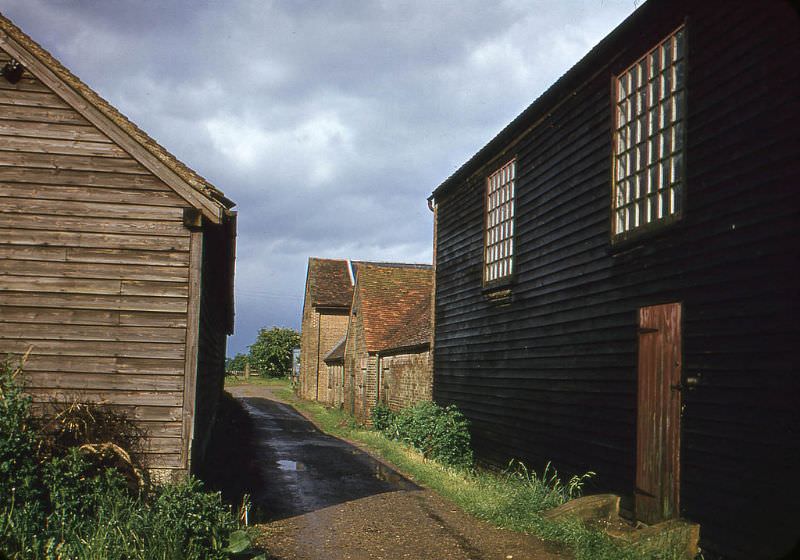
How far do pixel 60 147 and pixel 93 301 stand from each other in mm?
2022

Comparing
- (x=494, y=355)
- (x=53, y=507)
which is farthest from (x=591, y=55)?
(x=53, y=507)

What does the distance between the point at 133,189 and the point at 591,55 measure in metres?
6.50

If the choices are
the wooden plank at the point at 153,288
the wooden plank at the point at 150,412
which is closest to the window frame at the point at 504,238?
the wooden plank at the point at 153,288

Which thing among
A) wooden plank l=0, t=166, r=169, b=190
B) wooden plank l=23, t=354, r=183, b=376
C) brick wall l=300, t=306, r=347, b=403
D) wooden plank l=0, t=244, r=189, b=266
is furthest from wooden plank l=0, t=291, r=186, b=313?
brick wall l=300, t=306, r=347, b=403

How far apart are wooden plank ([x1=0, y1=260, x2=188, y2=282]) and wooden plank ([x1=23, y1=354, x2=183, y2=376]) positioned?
103 centimetres

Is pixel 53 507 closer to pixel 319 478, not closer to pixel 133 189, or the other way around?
pixel 133 189

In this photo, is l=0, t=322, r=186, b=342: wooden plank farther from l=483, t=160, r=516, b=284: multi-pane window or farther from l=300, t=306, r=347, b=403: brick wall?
l=300, t=306, r=347, b=403: brick wall

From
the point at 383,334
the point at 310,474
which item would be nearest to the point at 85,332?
the point at 310,474

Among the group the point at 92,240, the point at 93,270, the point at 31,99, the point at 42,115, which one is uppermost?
the point at 31,99

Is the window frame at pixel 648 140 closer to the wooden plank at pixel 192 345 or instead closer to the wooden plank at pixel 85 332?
the wooden plank at pixel 192 345

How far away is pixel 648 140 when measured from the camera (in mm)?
8273

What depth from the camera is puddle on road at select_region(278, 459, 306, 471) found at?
47.2 feet

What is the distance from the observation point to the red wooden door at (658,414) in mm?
7355

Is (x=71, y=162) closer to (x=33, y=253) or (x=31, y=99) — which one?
(x=31, y=99)
